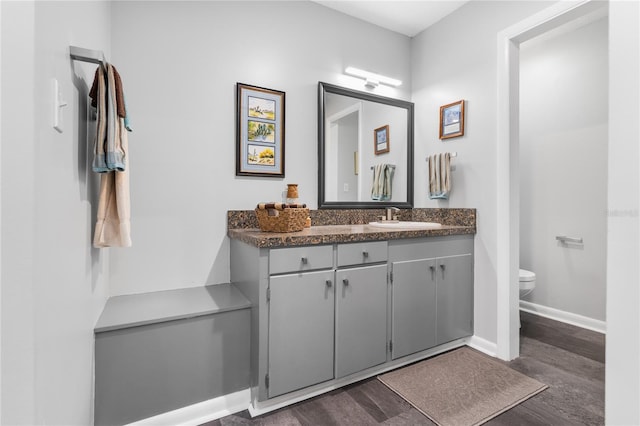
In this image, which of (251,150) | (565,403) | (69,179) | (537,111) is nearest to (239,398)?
(69,179)

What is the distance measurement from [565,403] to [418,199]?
5.68 ft

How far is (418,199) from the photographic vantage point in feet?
9.43

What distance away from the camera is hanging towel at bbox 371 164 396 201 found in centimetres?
270

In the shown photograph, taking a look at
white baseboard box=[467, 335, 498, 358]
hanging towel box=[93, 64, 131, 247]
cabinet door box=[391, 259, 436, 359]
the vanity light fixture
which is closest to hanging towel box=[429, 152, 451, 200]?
cabinet door box=[391, 259, 436, 359]

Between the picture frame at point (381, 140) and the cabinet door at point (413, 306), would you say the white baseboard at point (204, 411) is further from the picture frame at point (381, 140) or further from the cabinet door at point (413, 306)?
the picture frame at point (381, 140)

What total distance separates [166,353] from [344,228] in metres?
1.29

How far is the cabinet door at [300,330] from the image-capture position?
159cm

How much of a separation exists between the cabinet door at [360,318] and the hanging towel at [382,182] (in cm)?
94

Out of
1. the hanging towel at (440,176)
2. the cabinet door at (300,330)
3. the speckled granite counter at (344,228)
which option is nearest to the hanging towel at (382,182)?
the speckled granite counter at (344,228)

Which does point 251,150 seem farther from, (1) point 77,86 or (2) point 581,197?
(2) point 581,197

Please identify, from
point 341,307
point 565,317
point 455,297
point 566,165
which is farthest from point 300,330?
point 566,165

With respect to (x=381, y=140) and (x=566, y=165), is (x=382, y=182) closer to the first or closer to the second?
(x=381, y=140)

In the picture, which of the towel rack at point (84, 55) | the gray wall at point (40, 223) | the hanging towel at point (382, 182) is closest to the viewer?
the gray wall at point (40, 223)

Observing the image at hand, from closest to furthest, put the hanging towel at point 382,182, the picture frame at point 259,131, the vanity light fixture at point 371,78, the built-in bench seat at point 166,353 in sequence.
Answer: the built-in bench seat at point 166,353 → the picture frame at point 259,131 → the vanity light fixture at point 371,78 → the hanging towel at point 382,182
